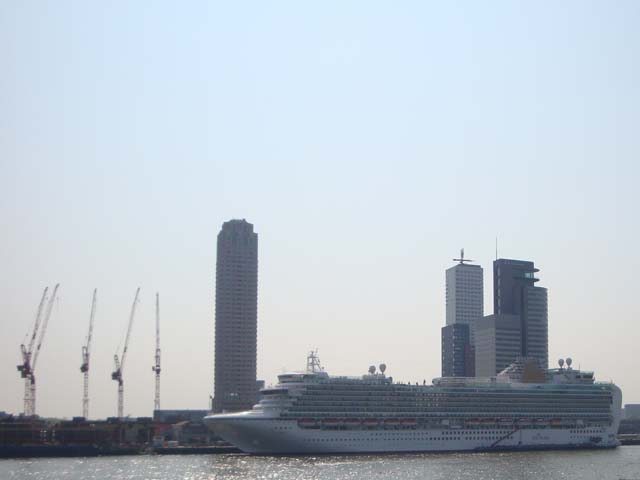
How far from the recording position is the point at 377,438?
4958 inches

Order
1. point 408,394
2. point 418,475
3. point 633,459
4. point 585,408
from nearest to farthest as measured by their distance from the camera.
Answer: point 418,475 → point 633,459 → point 408,394 → point 585,408

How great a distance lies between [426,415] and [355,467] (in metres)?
27.8

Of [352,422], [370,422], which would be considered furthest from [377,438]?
[352,422]

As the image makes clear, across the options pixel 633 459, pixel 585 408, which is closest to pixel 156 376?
pixel 585 408

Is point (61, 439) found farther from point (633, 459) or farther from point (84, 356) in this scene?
point (633, 459)

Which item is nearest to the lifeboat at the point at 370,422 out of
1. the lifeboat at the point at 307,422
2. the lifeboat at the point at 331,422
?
the lifeboat at the point at 331,422

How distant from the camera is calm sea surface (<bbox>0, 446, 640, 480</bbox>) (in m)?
97.4

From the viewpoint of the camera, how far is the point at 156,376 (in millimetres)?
184750

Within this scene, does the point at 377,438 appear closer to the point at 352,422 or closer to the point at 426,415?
the point at 352,422

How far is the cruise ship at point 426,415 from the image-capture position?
399 feet

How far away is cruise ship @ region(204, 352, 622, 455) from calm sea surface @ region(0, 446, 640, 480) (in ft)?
11.3

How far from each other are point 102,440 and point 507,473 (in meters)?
77.0

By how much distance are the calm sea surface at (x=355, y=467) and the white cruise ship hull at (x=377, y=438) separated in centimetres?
240

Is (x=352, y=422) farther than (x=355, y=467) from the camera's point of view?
Yes
